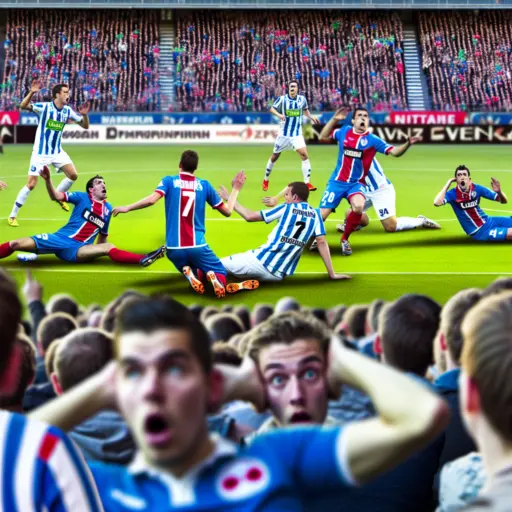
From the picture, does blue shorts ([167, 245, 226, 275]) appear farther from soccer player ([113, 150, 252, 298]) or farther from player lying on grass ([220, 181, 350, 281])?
player lying on grass ([220, 181, 350, 281])

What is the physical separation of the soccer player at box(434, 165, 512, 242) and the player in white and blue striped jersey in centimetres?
284

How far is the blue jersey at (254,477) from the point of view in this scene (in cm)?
195

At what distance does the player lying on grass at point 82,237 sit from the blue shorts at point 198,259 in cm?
70

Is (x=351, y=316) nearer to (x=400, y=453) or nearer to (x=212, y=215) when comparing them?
(x=400, y=453)

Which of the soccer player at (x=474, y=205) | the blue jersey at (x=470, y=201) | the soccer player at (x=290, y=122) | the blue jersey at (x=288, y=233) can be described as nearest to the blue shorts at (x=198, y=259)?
the blue jersey at (x=288, y=233)

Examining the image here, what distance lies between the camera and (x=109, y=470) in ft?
7.28

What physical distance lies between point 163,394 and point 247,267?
7.67 metres

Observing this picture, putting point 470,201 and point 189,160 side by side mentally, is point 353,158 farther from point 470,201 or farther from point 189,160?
point 189,160

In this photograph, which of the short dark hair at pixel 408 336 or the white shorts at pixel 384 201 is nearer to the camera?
the short dark hair at pixel 408 336

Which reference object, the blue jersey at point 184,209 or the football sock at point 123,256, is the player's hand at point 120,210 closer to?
the blue jersey at point 184,209

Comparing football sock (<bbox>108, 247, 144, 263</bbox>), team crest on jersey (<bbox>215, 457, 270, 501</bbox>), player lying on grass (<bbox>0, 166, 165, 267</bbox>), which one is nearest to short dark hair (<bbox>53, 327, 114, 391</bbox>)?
team crest on jersey (<bbox>215, 457, 270, 501</bbox>)

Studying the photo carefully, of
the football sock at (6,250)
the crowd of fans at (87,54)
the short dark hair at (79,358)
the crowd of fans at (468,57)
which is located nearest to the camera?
the short dark hair at (79,358)

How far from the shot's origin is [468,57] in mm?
42062

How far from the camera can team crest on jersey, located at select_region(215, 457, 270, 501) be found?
1.95 m
